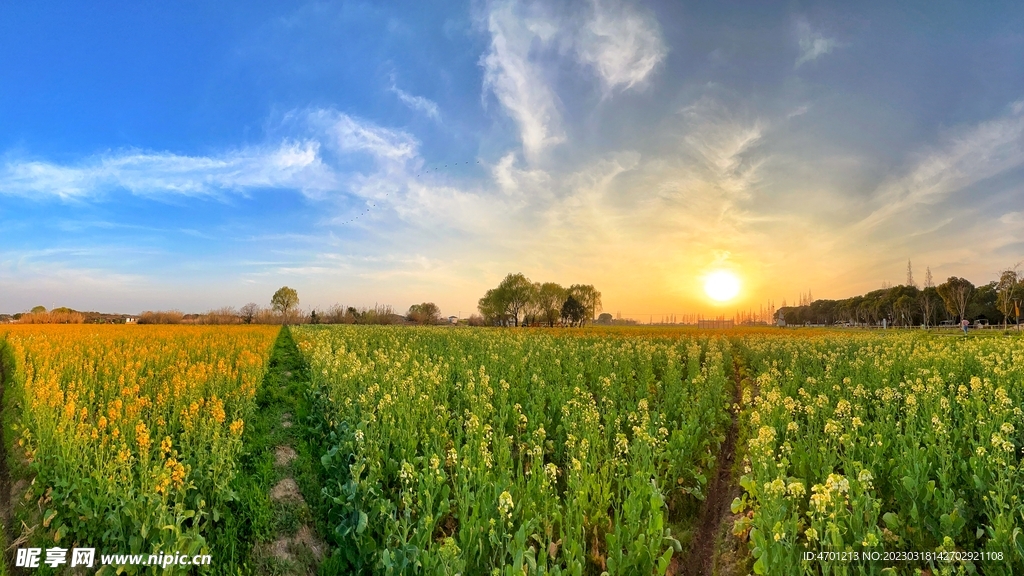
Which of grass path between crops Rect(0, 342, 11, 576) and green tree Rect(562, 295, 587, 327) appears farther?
green tree Rect(562, 295, 587, 327)

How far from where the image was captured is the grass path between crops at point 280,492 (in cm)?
649

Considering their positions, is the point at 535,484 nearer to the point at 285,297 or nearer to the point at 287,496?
the point at 287,496

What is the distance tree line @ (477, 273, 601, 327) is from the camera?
344ft

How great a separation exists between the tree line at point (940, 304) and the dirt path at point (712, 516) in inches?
2626

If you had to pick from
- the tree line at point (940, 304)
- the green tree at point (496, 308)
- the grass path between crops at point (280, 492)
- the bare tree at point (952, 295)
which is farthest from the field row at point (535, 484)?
the green tree at point (496, 308)

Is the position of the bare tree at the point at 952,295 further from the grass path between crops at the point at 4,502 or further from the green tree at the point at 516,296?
the grass path between crops at the point at 4,502

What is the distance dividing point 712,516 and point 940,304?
117m

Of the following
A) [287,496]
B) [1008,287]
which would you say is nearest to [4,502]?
[287,496]

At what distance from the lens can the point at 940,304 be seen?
3669 inches

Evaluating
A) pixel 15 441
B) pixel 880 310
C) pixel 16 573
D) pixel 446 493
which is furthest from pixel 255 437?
pixel 880 310

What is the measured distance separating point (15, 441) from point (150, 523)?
7.90m

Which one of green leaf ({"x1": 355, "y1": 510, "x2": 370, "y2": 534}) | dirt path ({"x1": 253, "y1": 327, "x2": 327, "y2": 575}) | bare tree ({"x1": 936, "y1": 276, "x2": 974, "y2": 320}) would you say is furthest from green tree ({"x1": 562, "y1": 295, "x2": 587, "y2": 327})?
green leaf ({"x1": 355, "y1": 510, "x2": 370, "y2": 534})

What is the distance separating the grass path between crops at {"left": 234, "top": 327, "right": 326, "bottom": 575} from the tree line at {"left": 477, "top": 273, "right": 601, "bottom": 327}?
299 feet

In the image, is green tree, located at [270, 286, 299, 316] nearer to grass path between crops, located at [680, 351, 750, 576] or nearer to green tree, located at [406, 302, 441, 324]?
green tree, located at [406, 302, 441, 324]
